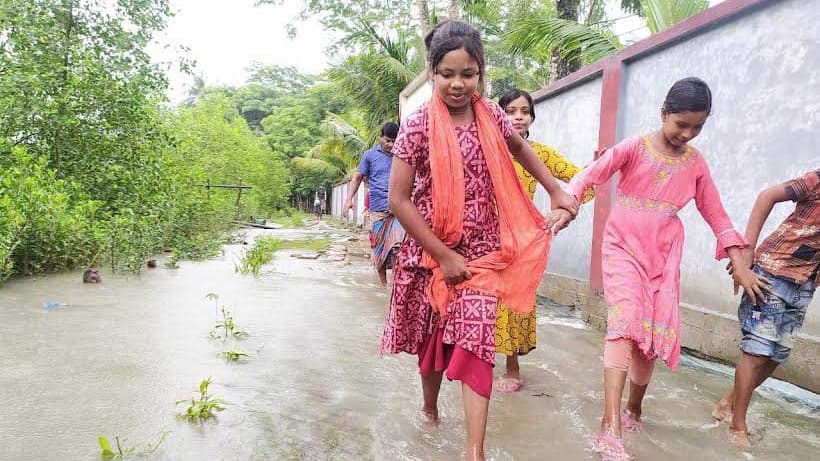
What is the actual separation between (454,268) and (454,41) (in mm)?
822

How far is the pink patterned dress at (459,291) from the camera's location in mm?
2086

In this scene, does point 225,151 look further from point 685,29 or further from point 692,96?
point 692,96

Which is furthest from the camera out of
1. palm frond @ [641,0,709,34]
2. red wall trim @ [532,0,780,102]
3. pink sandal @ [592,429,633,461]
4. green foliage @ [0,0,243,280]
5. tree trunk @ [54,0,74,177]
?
palm frond @ [641,0,709,34]

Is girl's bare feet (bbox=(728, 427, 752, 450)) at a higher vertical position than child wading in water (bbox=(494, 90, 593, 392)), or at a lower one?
lower

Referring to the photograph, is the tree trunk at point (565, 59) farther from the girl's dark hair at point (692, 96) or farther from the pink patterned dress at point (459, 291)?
the pink patterned dress at point (459, 291)

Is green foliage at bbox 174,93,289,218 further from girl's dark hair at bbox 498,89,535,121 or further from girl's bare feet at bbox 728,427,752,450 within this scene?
girl's bare feet at bbox 728,427,752,450

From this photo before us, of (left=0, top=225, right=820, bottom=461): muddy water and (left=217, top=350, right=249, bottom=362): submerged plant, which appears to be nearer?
(left=0, top=225, right=820, bottom=461): muddy water

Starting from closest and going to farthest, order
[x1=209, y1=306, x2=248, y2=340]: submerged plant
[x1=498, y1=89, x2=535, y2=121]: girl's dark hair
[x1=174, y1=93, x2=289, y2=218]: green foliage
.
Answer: [x1=498, y1=89, x2=535, y2=121]: girl's dark hair
[x1=209, y1=306, x2=248, y2=340]: submerged plant
[x1=174, y1=93, x2=289, y2=218]: green foliage

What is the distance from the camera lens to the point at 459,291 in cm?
214

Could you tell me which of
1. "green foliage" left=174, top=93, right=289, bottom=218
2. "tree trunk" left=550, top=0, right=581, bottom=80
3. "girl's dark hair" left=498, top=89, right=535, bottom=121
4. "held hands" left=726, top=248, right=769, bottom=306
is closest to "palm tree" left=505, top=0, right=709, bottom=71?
"tree trunk" left=550, top=0, right=581, bottom=80

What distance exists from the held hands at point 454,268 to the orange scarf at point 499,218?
0.03 m

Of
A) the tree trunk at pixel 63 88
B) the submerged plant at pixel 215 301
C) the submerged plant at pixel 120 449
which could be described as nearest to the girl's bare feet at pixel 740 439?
the submerged plant at pixel 120 449

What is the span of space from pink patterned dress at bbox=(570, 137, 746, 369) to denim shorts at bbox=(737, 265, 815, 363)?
266mm

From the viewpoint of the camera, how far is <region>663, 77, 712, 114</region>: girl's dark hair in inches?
93.7
